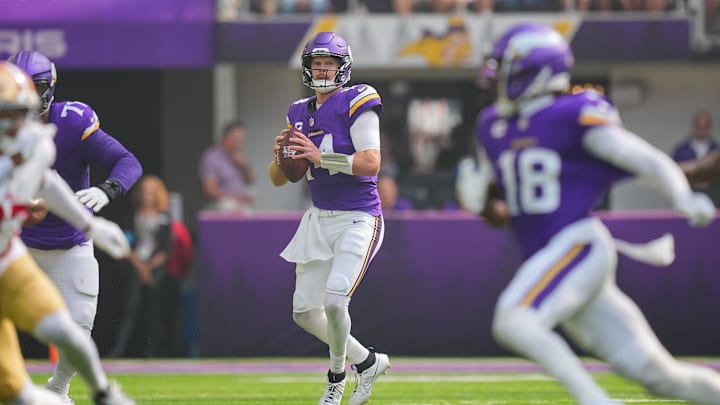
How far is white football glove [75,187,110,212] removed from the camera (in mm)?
6488

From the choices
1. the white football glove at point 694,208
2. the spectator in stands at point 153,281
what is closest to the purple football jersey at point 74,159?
the white football glove at point 694,208

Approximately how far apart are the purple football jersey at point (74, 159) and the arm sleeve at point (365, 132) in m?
1.10

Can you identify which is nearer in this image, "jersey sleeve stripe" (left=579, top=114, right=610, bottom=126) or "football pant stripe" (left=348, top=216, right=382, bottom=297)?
"jersey sleeve stripe" (left=579, top=114, right=610, bottom=126)

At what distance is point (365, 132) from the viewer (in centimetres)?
698

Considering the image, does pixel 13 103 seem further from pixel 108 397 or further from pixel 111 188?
pixel 111 188

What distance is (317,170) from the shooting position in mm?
7180

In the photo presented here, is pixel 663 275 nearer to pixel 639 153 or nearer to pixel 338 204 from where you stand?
pixel 338 204

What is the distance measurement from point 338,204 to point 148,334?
4767mm

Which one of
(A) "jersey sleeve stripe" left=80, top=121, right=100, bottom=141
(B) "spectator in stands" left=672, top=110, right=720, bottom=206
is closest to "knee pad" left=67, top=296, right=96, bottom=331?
(A) "jersey sleeve stripe" left=80, top=121, right=100, bottom=141

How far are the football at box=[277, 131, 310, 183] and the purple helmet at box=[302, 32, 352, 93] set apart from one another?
0.33 m

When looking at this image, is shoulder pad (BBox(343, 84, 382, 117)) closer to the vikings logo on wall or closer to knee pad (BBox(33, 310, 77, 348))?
knee pad (BBox(33, 310, 77, 348))

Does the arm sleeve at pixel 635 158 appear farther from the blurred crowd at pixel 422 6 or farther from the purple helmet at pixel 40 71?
the blurred crowd at pixel 422 6

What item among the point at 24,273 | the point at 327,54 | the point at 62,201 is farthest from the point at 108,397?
the point at 327,54

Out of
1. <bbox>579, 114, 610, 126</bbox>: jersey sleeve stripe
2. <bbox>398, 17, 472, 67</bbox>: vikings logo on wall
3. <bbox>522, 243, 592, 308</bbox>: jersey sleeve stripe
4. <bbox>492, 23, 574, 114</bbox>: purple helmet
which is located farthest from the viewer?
<bbox>398, 17, 472, 67</bbox>: vikings logo on wall
